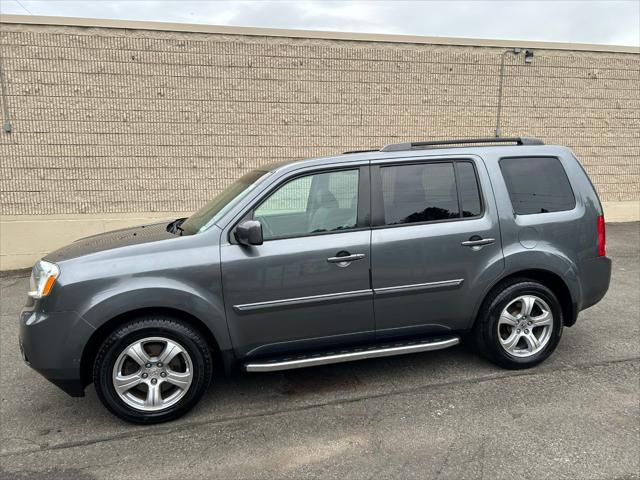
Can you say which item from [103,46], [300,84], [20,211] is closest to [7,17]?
[103,46]

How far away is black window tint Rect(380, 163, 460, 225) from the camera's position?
3.76m

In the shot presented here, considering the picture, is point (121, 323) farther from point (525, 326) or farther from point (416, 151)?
point (525, 326)

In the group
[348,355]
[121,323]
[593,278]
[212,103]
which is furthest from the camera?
[212,103]

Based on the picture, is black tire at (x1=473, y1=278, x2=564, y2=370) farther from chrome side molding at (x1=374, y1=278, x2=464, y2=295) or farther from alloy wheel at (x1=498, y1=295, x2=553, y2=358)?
chrome side molding at (x1=374, y1=278, x2=464, y2=295)

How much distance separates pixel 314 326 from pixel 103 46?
7.26 m

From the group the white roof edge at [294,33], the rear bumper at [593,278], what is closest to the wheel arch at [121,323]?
the rear bumper at [593,278]

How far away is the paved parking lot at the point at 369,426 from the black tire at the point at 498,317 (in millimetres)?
114

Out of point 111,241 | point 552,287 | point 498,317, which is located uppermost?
point 111,241

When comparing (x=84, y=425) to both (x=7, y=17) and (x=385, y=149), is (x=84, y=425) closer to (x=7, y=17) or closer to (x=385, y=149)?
(x=385, y=149)

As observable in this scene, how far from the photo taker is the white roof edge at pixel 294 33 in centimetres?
817

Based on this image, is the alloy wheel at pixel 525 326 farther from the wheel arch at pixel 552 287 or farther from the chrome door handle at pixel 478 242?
the chrome door handle at pixel 478 242

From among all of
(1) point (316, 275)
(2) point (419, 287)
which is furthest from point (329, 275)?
(2) point (419, 287)

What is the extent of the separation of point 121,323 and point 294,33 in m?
7.26

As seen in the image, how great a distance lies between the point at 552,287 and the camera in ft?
13.7
